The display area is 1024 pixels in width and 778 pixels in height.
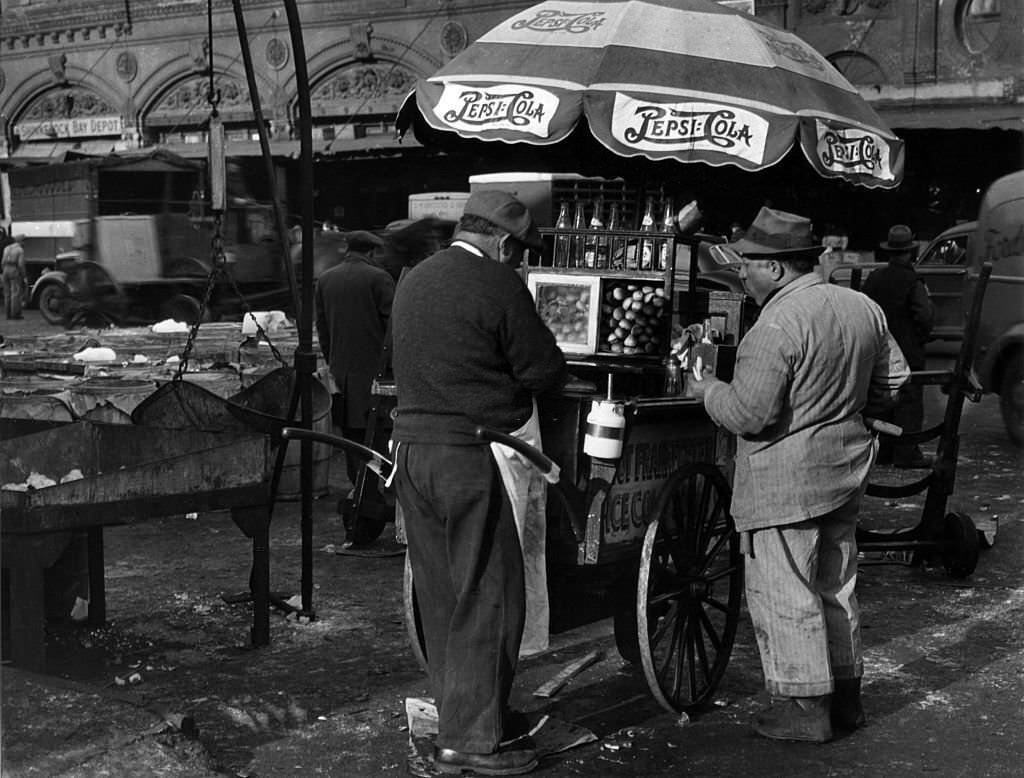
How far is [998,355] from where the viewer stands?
1201 cm

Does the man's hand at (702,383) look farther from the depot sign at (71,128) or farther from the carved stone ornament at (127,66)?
the carved stone ornament at (127,66)

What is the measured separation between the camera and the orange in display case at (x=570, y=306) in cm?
584

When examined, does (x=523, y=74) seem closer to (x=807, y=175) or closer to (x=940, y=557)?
(x=807, y=175)

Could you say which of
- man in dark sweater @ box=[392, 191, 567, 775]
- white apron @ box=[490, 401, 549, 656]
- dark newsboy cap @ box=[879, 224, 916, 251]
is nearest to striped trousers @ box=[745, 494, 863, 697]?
white apron @ box=[490, 401, 549, 656]

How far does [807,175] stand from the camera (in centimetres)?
845

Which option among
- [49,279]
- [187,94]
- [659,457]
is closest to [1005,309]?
[659,457]

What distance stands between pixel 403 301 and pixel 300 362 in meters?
2.11

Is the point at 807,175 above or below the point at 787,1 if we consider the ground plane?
below

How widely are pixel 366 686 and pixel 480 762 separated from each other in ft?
3.99

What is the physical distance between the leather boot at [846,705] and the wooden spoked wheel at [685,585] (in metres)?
0.52

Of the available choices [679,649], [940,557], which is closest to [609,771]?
[679,649]

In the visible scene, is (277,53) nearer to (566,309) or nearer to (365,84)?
(365,84)

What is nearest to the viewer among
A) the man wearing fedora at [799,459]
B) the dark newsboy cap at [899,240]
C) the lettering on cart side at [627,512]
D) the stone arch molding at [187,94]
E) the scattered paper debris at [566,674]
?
the man wearing fedora at [799,459]

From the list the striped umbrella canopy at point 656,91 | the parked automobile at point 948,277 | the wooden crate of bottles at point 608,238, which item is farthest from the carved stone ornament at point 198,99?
the wooden crate of bottles at point 608,238
